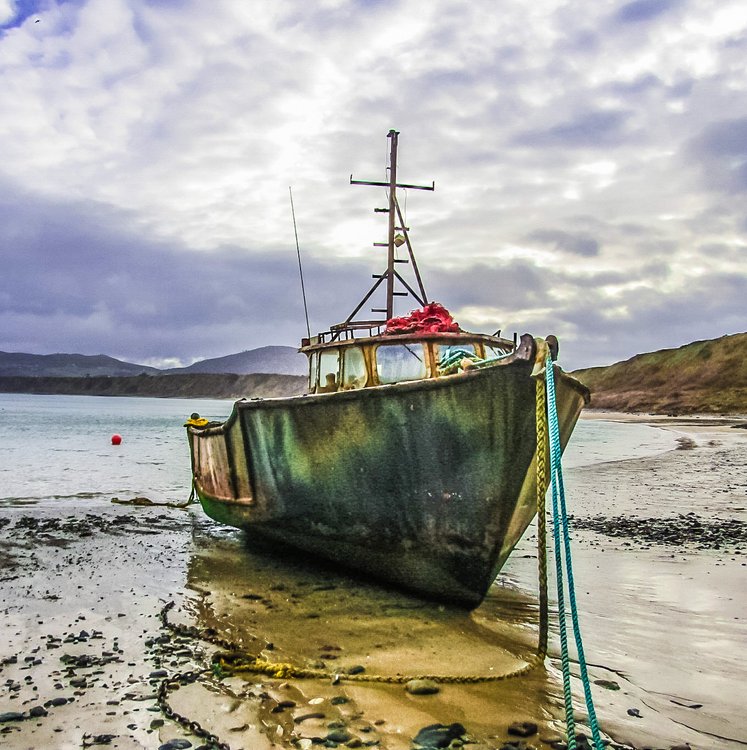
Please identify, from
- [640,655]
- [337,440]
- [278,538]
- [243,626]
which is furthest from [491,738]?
[278,538]

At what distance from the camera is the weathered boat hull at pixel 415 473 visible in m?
5.50

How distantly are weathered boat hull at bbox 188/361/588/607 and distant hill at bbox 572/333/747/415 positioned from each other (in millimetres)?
59854

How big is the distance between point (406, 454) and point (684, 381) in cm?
7818

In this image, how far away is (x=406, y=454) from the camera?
239 inches

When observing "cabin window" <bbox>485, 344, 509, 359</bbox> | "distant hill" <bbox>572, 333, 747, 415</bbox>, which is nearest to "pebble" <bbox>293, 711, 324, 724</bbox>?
"cabin window" <bbox>485, 344, 509, 359</bbox>

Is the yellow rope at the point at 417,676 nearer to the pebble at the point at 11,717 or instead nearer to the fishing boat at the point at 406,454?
the fishing boat at the point at 406,454

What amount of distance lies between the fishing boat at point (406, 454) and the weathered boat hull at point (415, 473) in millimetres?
12

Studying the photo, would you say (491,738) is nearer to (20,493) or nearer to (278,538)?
(278,538)

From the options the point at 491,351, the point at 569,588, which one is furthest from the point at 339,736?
the point at 491,351

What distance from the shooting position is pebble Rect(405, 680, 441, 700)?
4.31 meters

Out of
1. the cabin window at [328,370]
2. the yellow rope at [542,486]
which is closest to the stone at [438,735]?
the yellow rope at [542,486]

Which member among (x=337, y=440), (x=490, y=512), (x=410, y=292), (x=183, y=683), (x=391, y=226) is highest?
(x=391, y=226)

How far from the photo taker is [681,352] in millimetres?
83812

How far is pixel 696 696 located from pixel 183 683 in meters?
3.39
